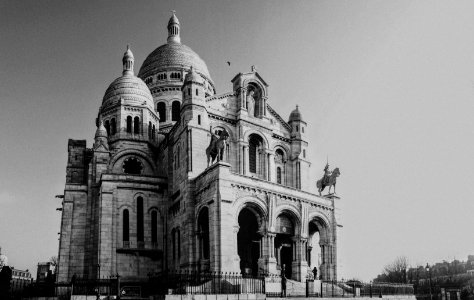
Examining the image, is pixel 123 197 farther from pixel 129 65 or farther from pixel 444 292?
pixel 444 292

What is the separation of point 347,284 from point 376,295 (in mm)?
2006

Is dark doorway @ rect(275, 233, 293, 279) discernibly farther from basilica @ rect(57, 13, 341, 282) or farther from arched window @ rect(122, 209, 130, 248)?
arched window @ rect(122, 209, 130, 248)

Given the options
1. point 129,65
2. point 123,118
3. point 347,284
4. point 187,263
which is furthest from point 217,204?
point 129,65

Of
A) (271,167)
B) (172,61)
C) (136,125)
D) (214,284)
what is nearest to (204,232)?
(214,284)

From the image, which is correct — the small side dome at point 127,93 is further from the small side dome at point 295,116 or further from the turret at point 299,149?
the turret at point 299,149

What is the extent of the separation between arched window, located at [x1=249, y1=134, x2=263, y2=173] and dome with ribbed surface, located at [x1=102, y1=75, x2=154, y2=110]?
11.7m

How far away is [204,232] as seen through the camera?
119 feet

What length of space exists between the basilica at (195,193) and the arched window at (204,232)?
80mm

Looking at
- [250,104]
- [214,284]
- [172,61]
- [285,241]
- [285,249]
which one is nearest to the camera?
[214,284]

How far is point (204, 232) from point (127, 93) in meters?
19.4

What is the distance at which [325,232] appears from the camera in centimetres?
4025

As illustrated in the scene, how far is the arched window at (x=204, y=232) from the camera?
36125mm

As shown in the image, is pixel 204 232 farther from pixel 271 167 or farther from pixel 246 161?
pixel 271 167

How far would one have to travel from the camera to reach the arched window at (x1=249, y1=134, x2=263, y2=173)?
43866 mm
